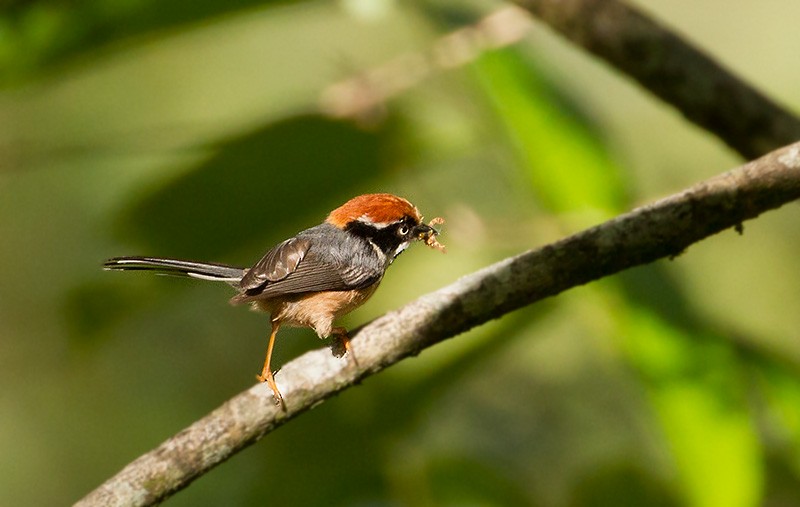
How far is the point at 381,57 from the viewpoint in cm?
647

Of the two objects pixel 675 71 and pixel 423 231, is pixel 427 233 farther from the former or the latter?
pixel 675 71

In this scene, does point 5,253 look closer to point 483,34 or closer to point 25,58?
point 25,58

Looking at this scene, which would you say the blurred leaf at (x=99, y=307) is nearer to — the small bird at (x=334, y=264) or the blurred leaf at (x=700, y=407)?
the small bird at (x=334, y=264)

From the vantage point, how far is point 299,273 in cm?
228

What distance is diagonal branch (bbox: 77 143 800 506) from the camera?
2.26 meters

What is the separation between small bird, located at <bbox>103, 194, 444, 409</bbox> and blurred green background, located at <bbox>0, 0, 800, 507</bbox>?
755 mm

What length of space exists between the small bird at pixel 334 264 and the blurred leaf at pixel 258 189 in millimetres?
811

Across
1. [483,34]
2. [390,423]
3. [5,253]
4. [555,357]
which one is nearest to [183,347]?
Answer: [5,253]

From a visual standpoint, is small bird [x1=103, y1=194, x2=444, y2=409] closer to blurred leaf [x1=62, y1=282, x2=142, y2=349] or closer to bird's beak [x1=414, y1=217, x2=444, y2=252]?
bird's beak [x1=414, y1=217, x2=444, y2=252]

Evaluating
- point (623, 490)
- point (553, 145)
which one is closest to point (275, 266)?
point (553, 145)

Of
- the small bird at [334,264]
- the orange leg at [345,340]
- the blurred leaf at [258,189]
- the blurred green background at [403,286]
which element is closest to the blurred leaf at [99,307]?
the blurred green background at [403,286]

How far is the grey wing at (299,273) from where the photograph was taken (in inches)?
85.4

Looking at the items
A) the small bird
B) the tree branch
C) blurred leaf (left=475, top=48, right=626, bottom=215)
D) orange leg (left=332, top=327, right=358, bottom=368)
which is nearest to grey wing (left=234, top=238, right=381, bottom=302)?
Result: the small bird

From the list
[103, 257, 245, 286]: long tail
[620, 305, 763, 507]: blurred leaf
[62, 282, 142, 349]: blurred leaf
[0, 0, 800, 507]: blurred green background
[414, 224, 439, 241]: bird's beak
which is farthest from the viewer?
[62, 282, 142, 349]: blurred leaf
